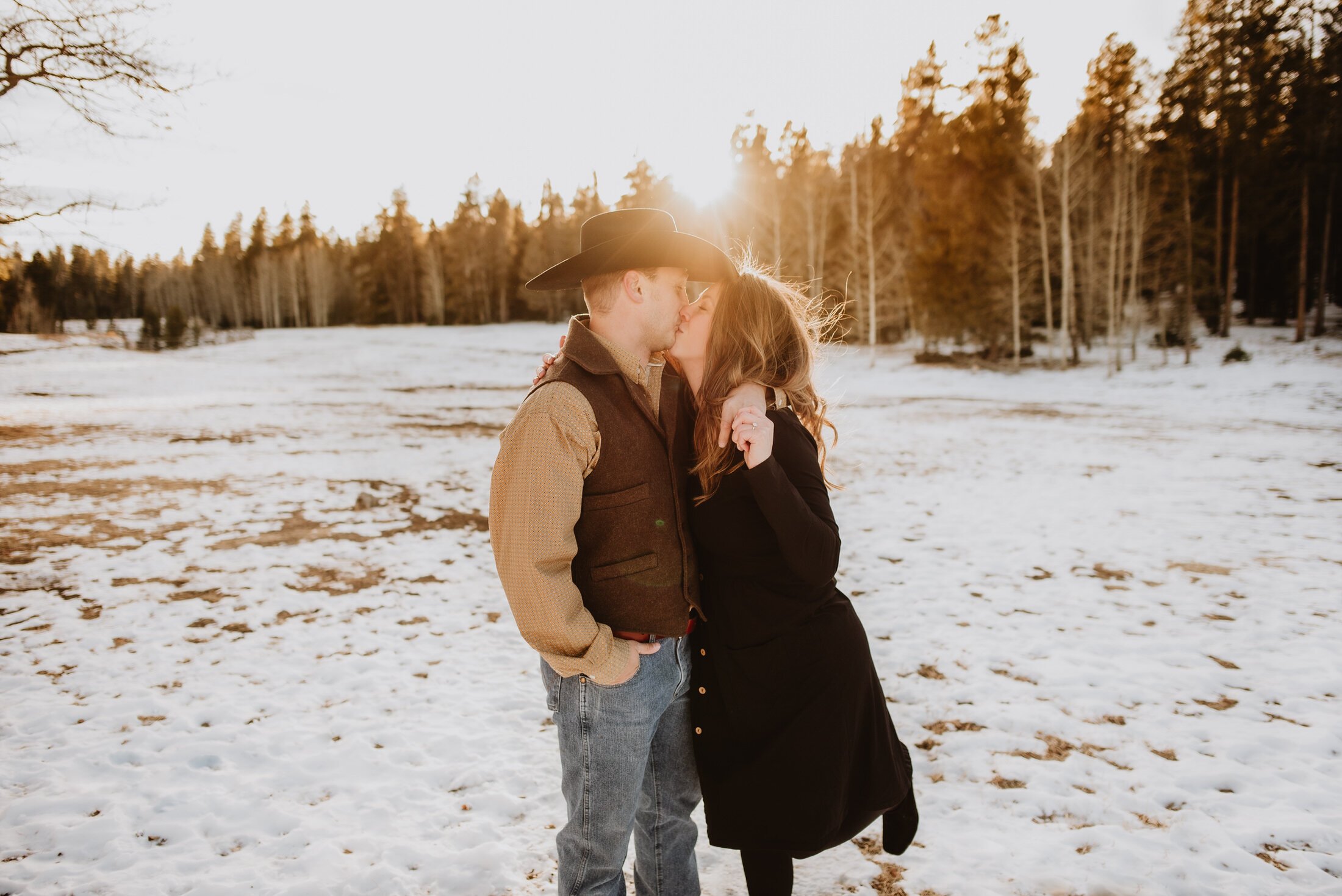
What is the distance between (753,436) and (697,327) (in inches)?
23.2

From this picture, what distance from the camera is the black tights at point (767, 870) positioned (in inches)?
96.7

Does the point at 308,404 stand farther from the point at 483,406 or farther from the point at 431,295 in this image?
the point at 431,295

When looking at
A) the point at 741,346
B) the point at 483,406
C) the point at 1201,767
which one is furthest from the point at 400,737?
the point at 483,406

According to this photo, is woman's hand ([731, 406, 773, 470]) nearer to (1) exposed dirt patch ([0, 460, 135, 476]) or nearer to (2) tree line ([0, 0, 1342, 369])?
(1) exposed dirt patch ([0, 460, 135, 476])

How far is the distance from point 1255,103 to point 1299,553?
99.2ft

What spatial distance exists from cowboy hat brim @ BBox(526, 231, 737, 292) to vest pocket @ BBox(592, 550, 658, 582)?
66 cm

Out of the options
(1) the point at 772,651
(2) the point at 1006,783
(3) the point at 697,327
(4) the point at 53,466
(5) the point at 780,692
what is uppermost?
(3) the point at 697,327

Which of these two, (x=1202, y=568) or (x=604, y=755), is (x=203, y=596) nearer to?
(x=604, y=755)

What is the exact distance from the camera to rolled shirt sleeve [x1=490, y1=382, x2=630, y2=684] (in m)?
1.88

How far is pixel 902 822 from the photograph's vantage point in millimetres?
2482

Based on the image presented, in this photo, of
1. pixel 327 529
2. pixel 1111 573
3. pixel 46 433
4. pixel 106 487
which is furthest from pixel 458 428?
pixel 1111 573

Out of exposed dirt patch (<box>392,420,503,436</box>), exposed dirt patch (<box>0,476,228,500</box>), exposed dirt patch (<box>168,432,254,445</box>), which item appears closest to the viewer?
exposed dirt patch (<box>0,476,228,500</box>)

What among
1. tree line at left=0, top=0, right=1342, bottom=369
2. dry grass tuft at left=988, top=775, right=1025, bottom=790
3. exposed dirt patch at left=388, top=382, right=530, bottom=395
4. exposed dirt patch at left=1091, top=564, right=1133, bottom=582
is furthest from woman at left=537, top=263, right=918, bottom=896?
tree line at left=0, top=0, right=1342, bottom=369

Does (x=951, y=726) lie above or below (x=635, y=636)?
below
